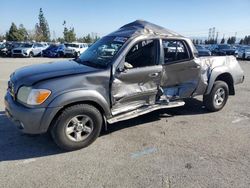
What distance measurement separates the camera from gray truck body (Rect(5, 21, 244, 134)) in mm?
3668

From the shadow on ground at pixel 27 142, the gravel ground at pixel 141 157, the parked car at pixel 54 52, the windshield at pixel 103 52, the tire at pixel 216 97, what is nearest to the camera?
A: the gravel ground at pixel 141 157

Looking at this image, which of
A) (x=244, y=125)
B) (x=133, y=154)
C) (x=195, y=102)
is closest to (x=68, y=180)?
(x=133, y=154)

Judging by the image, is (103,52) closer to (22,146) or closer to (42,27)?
(22,146)

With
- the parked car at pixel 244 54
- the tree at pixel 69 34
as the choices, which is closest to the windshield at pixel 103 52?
the parked car at pixel 244 54

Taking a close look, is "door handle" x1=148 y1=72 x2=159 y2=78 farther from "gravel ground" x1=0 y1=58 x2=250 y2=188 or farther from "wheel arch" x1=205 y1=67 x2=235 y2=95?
"wheel arch" x1=205 y1=67 x2=235 y2=95

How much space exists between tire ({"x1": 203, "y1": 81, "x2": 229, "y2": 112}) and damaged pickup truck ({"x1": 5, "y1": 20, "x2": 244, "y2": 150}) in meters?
0.02

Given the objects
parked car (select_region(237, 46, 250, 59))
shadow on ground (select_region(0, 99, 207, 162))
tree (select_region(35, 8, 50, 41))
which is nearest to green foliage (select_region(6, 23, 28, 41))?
tree (select_region(35, 8, 50, 41))

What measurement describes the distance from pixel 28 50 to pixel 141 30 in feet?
74.7

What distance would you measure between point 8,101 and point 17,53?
22.8 meters

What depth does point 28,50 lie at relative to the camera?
25.0 metres

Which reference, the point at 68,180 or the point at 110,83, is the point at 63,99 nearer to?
the point at 110,83

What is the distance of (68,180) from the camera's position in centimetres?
320

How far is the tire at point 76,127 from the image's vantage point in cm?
380

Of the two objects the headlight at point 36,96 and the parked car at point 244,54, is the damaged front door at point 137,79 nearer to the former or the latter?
the headlight at point 36,96
